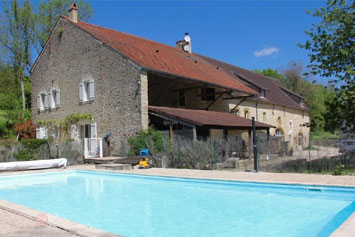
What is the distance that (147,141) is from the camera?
15.1 m

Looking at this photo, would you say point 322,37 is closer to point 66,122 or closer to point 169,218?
point 169,218

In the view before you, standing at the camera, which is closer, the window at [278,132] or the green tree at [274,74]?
the window at [278,132]

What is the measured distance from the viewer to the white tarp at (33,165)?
14805mm

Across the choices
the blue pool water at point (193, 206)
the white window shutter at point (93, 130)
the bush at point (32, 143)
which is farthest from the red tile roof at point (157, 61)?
the blue pool water at point (193, 206)

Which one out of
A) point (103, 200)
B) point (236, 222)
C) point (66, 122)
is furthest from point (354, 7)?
point (66, 122)

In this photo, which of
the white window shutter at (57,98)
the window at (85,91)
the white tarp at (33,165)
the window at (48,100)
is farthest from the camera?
the window at (48,100)

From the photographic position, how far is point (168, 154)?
576 inches

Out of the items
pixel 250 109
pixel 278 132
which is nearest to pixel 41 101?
pixel 250 109

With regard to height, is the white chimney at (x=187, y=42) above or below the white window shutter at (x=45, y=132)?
above

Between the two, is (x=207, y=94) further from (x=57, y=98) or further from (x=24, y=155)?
(x=24, y=155)

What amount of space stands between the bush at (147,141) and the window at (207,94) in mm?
8119

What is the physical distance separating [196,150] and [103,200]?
217 inches

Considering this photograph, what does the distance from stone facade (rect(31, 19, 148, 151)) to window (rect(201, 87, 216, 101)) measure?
24.0 ft

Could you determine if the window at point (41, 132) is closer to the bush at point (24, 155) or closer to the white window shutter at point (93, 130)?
the bush at point (24, 155)
